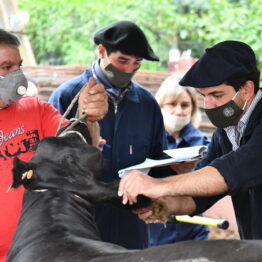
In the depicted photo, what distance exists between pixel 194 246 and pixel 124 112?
2.43m

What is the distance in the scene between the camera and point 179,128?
6027 millimetres

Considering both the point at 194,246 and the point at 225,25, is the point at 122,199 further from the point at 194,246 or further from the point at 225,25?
the point at 225,25

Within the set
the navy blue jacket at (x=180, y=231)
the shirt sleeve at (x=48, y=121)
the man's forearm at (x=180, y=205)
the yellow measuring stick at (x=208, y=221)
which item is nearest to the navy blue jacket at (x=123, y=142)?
the yellow measuring stick at (x=208, y=221)

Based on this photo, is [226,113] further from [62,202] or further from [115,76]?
[115,76]

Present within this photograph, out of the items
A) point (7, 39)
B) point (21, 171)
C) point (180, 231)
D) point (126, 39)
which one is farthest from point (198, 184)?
point (180, 231)

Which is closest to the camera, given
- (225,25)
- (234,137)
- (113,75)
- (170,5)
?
(234,137)

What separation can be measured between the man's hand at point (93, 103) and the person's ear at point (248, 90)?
0.85 meters

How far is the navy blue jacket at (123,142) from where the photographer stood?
452 centimetres

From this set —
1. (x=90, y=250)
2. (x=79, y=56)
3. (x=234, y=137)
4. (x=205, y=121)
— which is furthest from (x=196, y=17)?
(x=90, y=250)

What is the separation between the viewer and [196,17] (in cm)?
1203

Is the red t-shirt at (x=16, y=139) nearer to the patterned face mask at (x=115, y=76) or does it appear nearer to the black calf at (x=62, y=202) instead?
the black calf at (x=62, y=202)

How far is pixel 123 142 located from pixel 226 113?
128 cm

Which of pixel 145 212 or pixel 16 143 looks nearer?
pixel 145 212

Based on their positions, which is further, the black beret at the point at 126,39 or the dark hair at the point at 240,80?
the black beret at the point at 126,39
